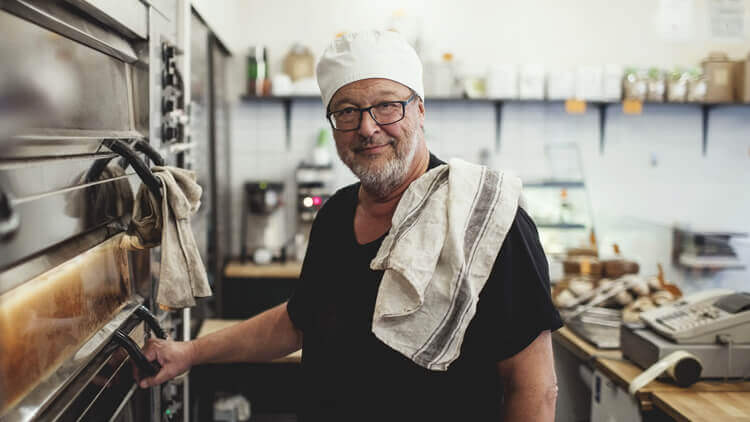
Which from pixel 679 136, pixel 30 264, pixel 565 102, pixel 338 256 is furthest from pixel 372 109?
pixel 679 136

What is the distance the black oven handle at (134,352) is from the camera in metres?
1.11

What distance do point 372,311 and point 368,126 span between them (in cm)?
41

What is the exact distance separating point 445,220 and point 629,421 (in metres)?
1.36

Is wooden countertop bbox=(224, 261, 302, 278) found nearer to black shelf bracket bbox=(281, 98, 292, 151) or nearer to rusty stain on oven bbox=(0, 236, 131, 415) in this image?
black shelf bracket bbox=(281, 98, 292, 151)

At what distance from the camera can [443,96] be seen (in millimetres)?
4199

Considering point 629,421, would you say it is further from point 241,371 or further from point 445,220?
point 241,371

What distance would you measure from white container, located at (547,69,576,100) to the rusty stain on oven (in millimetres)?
3648

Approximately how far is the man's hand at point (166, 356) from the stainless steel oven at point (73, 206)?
0.14ft

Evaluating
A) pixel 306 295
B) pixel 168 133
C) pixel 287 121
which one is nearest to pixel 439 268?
pixel 306 295

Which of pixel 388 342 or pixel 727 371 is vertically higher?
pixel 388 342

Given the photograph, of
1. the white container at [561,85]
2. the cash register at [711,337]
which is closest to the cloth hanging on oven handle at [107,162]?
the cash register at [711,337]

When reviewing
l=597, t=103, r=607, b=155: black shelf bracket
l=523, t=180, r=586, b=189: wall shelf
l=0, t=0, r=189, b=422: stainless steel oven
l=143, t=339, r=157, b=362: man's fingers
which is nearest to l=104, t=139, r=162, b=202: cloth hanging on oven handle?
l=0, t=0, r=189, b=422: stainless steel oven

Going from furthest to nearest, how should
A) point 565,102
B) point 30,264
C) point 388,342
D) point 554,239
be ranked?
point 565,102 < point 554,239 < point 388,342 < point 30,264

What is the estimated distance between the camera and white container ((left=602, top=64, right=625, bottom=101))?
422 centimetres
